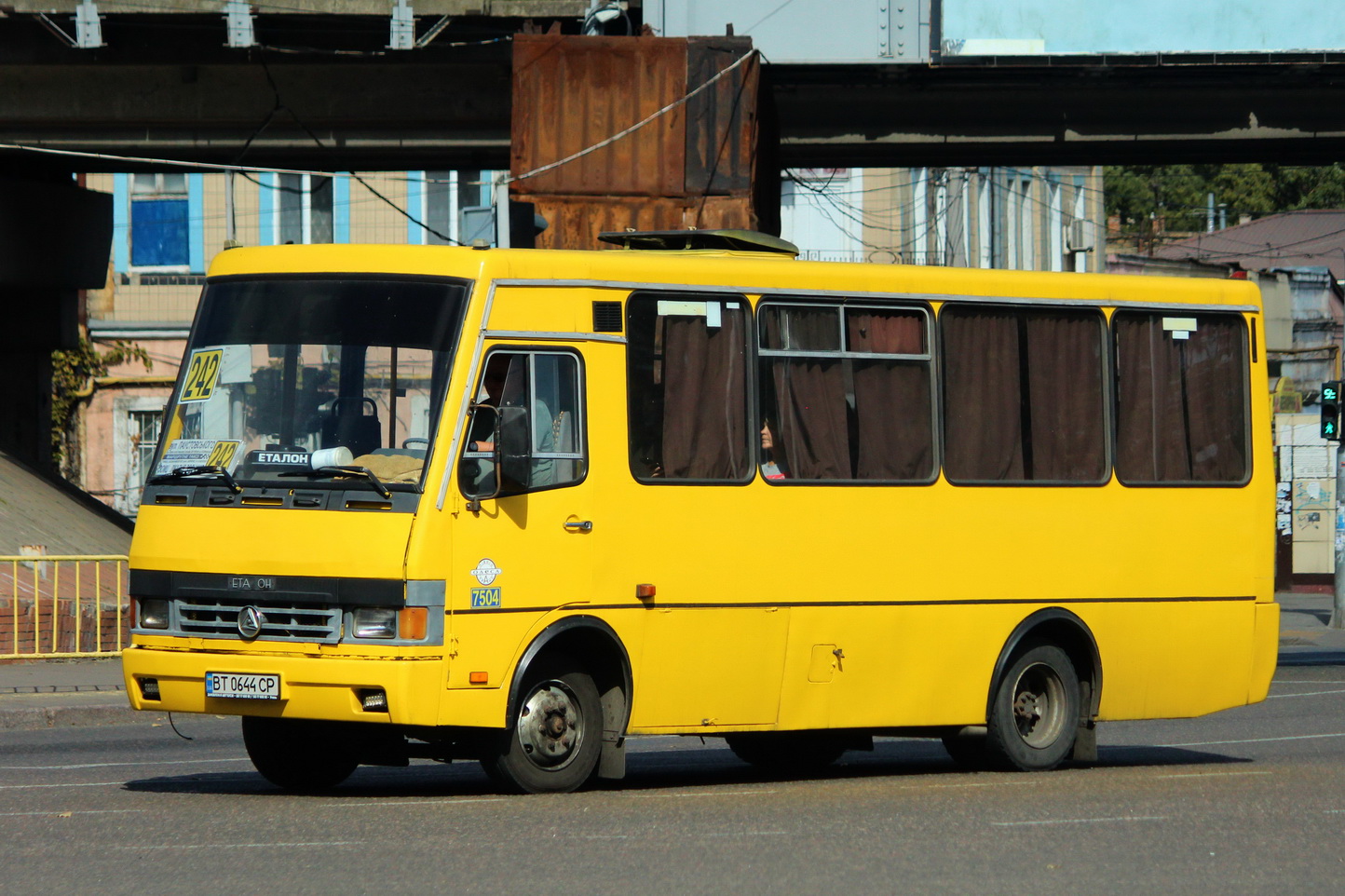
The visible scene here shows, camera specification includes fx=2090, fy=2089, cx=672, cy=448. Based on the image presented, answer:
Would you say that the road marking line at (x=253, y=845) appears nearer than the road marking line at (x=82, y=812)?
Yes

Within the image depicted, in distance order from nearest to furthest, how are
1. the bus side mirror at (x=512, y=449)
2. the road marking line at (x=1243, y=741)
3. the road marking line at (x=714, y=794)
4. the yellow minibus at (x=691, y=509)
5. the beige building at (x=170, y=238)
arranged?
the yellow minibus at (x=691, y=509) → the bus side mirror at (x=512, y=449) → the road marking line at (x=714, y=794) → the road marking line at (x=1243, y=741) → the beige building at (x=170, y=238)

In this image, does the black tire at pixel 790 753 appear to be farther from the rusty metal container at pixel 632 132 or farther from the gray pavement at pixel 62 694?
the rusty metal container at pixel 632 132

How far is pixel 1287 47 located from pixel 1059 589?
14.3 meters

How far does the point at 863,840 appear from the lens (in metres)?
9.34

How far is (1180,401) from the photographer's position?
13695mm

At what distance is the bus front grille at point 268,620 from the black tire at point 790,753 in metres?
3.41

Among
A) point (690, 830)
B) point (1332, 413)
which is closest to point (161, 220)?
point (1332, 413)

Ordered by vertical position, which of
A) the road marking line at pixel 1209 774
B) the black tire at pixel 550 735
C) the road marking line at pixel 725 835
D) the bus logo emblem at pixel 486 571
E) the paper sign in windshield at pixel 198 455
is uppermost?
the paper sign in windshield at pixel 198 455

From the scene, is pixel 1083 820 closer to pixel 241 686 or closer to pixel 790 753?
pixel 790 753

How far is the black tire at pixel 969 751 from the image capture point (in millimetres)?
13016

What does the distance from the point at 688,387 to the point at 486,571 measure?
5.70ft

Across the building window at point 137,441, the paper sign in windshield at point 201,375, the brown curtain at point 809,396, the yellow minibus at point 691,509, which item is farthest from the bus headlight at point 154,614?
the building window at point 137,441

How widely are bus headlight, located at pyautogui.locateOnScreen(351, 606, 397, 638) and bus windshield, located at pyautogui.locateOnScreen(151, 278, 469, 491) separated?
62 centimetres

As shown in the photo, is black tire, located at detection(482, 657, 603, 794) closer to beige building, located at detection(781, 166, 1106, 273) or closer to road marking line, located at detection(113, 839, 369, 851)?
road marking line, located at detection(113, 839, 369, 851)
